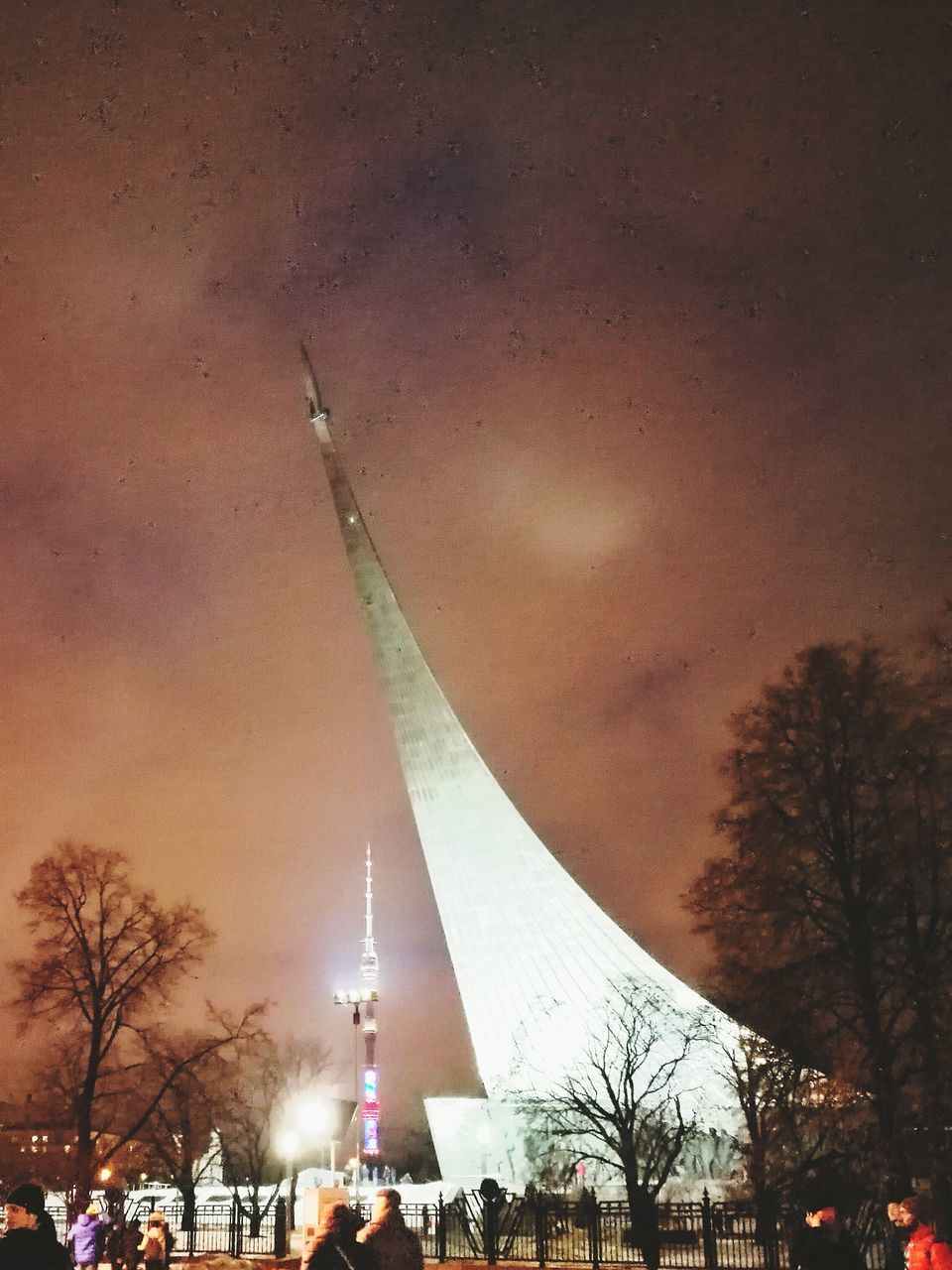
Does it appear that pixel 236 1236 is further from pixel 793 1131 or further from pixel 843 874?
pixel 843 874

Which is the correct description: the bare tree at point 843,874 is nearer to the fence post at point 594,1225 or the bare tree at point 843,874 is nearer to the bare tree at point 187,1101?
the fence post at point 594,1225

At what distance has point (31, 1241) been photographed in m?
4.25

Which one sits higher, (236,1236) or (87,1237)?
(87,1237)

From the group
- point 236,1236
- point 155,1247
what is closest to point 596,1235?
point 155,1247

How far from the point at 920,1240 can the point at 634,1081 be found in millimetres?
17551

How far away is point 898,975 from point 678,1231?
13.8 feet

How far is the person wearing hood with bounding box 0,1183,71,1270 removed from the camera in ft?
13.8

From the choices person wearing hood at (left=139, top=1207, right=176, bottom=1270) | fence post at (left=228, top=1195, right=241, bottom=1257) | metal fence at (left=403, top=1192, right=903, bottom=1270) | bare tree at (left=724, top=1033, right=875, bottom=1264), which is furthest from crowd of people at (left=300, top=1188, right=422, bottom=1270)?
fence post at (left=228, top=1195, right=241, bottom=1257)

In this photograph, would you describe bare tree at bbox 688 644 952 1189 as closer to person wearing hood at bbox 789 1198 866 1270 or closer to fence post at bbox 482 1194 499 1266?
fence post at bbox 482 1194 499 1266

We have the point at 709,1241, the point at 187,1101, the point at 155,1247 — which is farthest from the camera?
the point at 187,1101

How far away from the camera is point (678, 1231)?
47.0ft

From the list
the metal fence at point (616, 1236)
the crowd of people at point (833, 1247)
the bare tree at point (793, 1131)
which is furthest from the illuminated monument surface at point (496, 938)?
the crowd of people at point (833, 1247)

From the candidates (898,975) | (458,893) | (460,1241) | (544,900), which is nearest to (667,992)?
(544,900)

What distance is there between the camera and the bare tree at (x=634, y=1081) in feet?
67.1
